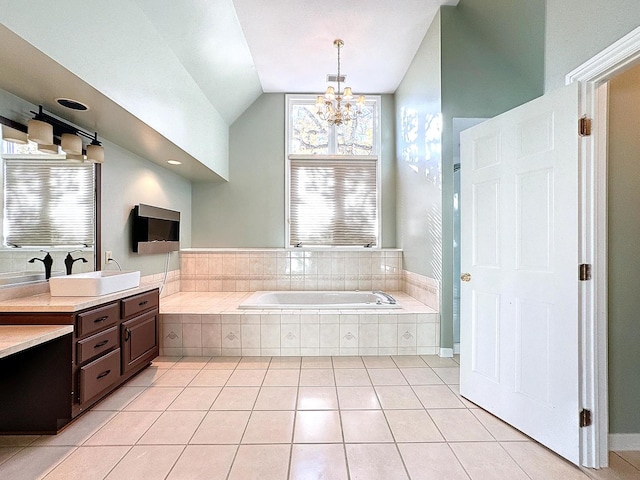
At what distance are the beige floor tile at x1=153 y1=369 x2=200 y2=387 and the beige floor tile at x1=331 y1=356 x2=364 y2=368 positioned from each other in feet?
4.09

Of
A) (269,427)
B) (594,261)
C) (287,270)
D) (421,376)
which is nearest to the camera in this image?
(594,261)

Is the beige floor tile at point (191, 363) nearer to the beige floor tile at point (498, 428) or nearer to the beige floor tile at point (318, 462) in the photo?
the beige floor tile at point (318, 462)

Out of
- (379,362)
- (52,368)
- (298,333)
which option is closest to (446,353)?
(379,362)

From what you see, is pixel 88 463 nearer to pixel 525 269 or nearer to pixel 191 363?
pixel 191 363

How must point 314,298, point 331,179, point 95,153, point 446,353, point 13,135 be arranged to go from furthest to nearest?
point 331,179
point 314,298
point 446,353
point 95,153
point 13,135

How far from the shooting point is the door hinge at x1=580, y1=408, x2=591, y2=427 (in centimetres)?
172

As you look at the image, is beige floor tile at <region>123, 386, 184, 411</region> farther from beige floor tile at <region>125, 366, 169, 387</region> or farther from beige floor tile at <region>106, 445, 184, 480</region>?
beige floor tile at <region>106, 445, 184, 480</region>

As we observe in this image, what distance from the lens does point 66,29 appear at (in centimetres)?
173

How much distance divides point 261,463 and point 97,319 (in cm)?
145

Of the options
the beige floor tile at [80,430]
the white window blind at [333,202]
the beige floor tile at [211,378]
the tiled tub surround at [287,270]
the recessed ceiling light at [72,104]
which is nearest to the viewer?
the beige floor tile at [80,430]

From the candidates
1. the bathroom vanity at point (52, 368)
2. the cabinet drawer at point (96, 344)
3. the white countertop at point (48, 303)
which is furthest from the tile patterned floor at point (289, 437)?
the white countertop at point (48, 303)

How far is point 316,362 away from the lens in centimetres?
315

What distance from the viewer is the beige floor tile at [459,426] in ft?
6.42

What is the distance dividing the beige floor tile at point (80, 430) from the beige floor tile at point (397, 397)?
185 cm
